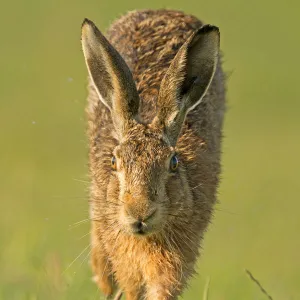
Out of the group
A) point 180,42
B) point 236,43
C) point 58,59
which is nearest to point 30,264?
point 180,42

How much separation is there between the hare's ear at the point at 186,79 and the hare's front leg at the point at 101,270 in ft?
4.63

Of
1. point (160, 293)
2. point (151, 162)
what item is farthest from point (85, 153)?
point (151, 162)

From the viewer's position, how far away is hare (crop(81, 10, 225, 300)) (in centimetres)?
753

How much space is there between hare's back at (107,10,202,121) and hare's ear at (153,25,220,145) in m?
0.47

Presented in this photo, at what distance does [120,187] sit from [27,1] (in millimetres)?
23555

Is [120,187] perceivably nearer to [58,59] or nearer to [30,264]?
[30,264]

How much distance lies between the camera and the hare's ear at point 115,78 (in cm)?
793

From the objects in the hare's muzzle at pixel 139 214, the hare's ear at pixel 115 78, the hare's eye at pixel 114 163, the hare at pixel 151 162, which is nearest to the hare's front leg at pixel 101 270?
the hare at pixel 151 162

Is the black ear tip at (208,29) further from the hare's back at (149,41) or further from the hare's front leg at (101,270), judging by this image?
the hare's front leg at (101,270)

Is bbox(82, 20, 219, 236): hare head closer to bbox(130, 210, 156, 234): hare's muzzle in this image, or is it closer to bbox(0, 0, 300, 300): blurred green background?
bbox(130, 210, 156, 234): hare's muzzle

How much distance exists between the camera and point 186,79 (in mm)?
8234

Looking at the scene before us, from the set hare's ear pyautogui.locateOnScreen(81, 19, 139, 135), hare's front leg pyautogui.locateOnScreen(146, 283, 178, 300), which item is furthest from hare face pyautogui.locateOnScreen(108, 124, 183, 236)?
hare's front leg pyautogui.locateOnScreen(146, 283, 178, 300)

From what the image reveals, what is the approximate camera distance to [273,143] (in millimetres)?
21453

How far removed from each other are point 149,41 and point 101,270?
6.75 ft
